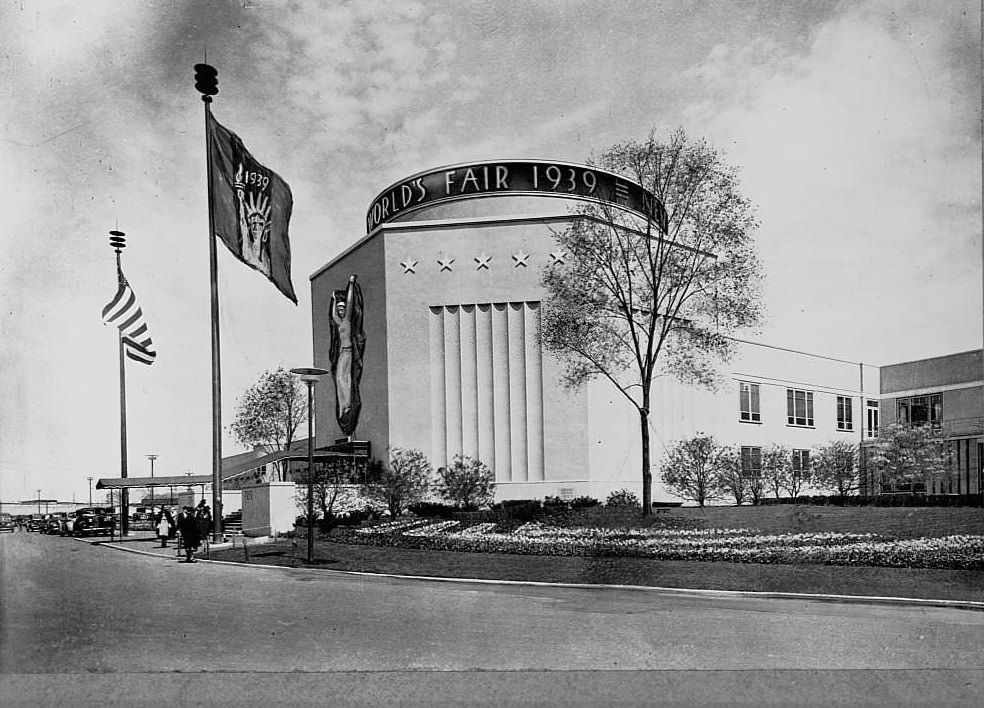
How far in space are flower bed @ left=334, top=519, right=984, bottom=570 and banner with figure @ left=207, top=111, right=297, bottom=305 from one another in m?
6.95

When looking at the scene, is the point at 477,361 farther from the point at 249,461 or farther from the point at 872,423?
the point at 872,423

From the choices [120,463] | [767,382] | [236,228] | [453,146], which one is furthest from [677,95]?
[767,382]

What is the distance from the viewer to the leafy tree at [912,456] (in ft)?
86.2

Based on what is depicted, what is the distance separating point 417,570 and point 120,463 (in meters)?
5.96

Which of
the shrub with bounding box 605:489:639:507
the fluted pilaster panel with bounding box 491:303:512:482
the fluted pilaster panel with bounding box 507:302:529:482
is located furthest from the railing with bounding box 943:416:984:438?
the fluted pilaster panel with bounding box 491:303:512:482

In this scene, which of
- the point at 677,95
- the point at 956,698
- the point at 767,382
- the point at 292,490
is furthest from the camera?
the point at 767,382

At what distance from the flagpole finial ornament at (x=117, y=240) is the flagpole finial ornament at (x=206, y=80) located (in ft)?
9.32

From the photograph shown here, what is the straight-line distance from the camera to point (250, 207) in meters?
16.2

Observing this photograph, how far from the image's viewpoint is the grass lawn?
13234 millimetres

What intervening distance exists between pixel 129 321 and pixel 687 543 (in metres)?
11.6

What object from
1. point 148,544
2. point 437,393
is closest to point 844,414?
point 437,393

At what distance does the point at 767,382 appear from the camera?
3169 cm

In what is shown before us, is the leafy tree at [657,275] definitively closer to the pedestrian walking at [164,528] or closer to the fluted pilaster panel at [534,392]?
the fluted pilaster panel at [534,392]

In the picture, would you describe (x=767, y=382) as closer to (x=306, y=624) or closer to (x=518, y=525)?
(x=518, y=525)
